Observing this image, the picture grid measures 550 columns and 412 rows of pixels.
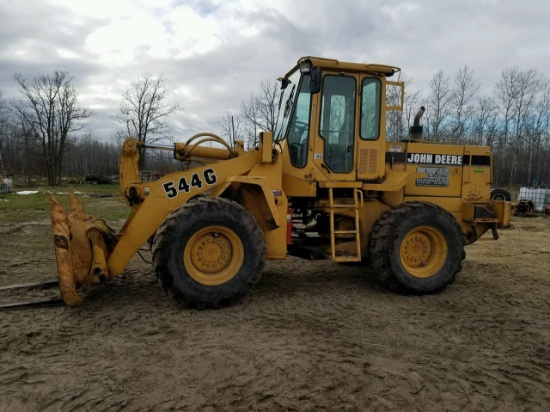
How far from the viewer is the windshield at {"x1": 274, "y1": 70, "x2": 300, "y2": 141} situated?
5988 mm

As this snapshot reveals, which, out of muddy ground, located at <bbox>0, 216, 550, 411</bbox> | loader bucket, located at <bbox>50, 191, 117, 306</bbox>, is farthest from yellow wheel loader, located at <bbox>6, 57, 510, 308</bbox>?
muddy ground, located at <bbox>0, 216, 550, 411</bbox>

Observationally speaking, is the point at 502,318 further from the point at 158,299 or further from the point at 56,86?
the point at 56,86

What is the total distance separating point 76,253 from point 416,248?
440 centimetres

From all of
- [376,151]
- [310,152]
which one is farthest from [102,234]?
[376,151]

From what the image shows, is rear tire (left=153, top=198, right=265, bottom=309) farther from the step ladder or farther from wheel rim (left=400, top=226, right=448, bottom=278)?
wheel rim (left=400, top=226, right=448, bottom=278)

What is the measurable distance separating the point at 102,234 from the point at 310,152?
9.51 ft

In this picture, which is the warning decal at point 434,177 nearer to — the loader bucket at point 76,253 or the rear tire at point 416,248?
the rear tire at point 416,248

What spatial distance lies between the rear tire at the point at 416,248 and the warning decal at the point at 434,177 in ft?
2.34

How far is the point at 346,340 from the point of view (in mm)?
4090

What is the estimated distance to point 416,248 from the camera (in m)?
5.91

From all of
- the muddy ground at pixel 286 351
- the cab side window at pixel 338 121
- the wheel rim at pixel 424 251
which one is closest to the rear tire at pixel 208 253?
the muddy ground at pixel 286 351

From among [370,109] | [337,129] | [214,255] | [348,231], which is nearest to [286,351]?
[214,255]

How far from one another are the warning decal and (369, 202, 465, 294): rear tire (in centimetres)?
71

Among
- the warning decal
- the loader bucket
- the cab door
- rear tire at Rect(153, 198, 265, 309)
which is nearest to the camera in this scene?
the loader bucket
